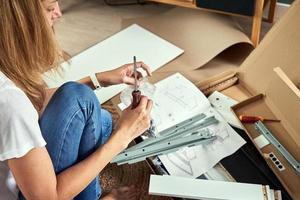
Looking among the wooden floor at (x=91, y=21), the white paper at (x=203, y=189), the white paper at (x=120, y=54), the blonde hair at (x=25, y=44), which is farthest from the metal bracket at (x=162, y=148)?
the wooden floor at (x=91, y=21)

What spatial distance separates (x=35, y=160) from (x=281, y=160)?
2.12ft

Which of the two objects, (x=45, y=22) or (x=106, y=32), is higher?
(x=45, y=22)

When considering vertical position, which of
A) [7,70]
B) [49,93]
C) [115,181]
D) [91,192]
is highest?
[7,70]

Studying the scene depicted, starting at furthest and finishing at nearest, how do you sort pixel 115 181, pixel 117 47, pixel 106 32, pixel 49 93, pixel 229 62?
pixel 106 32
pixel 117 47
pixel 229 62
pixel 115 181
pixel 49 93

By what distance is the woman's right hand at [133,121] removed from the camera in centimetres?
97

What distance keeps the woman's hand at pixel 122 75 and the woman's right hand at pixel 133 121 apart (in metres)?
0.18

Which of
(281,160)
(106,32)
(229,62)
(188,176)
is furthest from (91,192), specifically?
(106,32)

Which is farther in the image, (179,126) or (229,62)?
(229,62)

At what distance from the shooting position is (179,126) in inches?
46.9

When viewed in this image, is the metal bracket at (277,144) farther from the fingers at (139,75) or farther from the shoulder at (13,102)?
the shoulder at (13,102)

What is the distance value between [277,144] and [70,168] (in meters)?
0.56

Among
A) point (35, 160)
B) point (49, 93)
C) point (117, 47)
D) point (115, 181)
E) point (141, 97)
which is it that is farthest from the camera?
point (117, 47)

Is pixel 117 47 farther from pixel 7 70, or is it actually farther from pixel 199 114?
pixel 7 70

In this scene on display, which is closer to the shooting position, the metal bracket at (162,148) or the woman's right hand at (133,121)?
the woman's right hand at (133,121)
